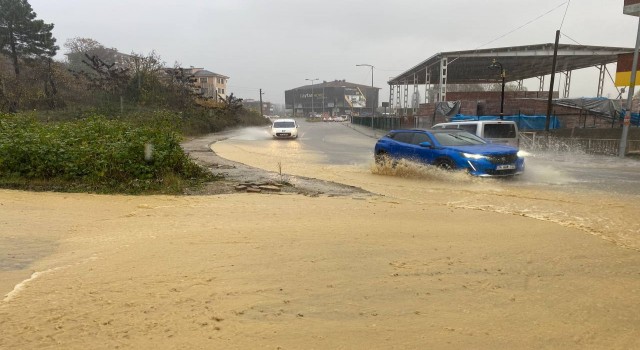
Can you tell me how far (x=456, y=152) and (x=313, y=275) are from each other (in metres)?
7.43

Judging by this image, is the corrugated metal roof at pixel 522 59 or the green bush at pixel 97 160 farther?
the corrugated metal roof at pixel 522 59

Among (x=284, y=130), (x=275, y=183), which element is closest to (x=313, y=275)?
(x=275, y=183)

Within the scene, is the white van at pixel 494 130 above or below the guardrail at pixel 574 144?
above

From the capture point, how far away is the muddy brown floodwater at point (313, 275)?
3.25m

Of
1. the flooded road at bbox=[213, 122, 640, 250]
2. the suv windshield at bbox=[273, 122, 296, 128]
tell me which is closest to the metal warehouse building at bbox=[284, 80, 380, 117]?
the suv windshield at bbox=[273, 122, 296, 128]

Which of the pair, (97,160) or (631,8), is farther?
(631,8)

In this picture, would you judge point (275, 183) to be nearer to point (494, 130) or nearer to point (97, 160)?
point (97, 160)

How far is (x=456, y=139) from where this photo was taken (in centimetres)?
1163

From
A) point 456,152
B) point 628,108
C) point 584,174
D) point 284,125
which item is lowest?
point 584,174

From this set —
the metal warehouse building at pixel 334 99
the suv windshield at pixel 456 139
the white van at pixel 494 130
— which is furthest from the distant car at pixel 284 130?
the metal warehouse building at pixel 334 99

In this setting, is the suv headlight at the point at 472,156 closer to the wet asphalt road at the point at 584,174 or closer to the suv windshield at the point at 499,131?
the wet asphalt road at the point at 584,174

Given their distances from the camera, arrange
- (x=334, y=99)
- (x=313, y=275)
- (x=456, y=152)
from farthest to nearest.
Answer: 1. (x=334, y=99)
2. (x=456, y=152)
3. (x=313, y=275)

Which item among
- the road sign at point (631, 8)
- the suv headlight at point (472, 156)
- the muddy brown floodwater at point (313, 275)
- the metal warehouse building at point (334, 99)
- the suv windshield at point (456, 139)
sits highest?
the road sign at point (631, 8)

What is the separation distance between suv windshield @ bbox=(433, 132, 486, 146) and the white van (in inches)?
94.2
